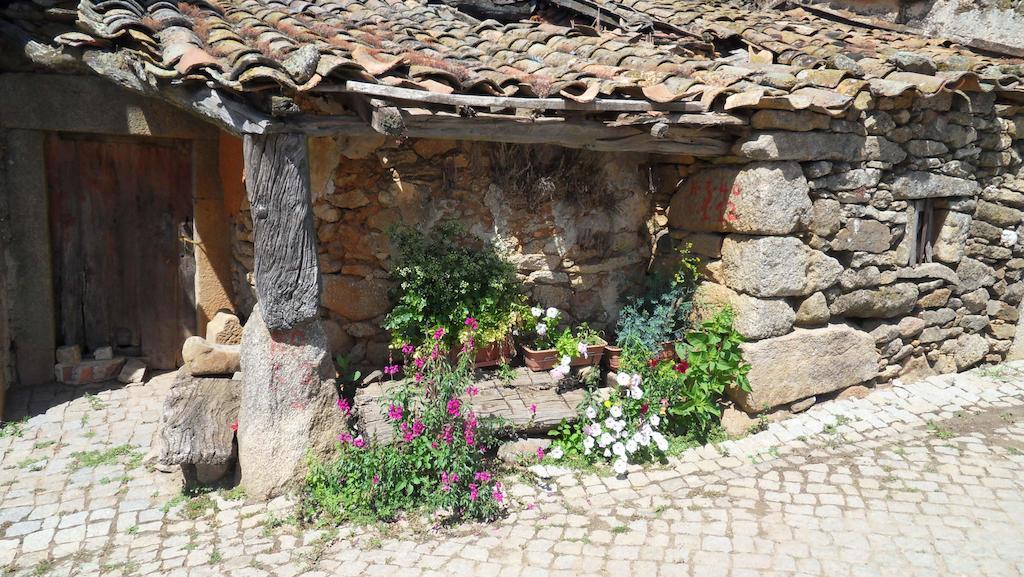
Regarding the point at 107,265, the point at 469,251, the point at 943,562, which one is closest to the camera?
the point at 943,562

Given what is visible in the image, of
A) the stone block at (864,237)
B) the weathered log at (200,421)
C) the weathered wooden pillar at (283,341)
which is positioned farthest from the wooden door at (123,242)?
the stone block at (864,237)

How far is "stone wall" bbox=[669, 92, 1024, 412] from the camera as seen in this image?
4633 mm

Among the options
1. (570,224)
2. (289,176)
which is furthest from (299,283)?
(570,224)

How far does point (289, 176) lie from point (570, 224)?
2.12 metres

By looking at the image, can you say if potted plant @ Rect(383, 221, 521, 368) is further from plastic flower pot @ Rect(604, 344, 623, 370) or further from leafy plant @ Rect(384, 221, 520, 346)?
plastic flower pot @ Rect(604, 344, 623, 370)

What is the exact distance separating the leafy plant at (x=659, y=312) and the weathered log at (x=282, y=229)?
2208mm

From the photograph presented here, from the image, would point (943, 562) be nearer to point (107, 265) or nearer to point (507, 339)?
point (507, 339)

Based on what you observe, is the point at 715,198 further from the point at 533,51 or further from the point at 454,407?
the point at 454,407

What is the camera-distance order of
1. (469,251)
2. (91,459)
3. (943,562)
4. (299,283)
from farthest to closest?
(469,251) < (91,459) < (299,283) < (943,562)

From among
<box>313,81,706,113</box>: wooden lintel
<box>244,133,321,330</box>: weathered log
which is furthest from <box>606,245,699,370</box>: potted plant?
<box>244,133,321,330</box>: weathered log

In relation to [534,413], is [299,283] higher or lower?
higher

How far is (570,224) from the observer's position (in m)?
5.11

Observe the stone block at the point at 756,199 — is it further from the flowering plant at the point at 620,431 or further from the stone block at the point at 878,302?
the flowering plant at the point at 620,431

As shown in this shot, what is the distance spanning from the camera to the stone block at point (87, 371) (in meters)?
5.40
